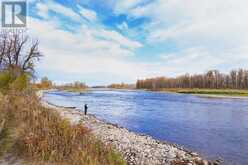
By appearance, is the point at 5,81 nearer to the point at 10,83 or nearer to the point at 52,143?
the point at 10,83

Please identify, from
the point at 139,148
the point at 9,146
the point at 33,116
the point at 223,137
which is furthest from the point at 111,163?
the point at 223,137

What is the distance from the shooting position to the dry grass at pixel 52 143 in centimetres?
610

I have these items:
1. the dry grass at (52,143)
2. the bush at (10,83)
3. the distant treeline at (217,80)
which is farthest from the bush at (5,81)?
the distant treeline at (217,80)

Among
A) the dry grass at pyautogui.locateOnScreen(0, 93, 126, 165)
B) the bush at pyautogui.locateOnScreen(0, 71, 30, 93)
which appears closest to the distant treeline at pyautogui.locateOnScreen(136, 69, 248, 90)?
the bush at pyautogui.locateOnScreen(0, 71, 30, 93)

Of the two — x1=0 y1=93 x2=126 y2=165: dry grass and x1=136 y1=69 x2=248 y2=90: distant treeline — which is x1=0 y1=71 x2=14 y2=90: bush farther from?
x1=136 y1=69 x2=248 y2=90: distant treeline

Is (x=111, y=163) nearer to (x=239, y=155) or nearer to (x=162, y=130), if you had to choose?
(x=239, y=155)

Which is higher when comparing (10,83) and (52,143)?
(10,83)

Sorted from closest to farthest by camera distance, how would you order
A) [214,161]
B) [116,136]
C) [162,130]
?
[214,161], [116,136], [162,130]

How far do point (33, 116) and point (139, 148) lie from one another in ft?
17.5

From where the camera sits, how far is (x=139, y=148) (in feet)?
37.3

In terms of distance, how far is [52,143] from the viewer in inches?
257

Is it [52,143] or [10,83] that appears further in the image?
[10,83]

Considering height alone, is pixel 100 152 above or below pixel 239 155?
above

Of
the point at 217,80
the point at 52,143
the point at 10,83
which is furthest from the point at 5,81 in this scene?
the point at 217,80
